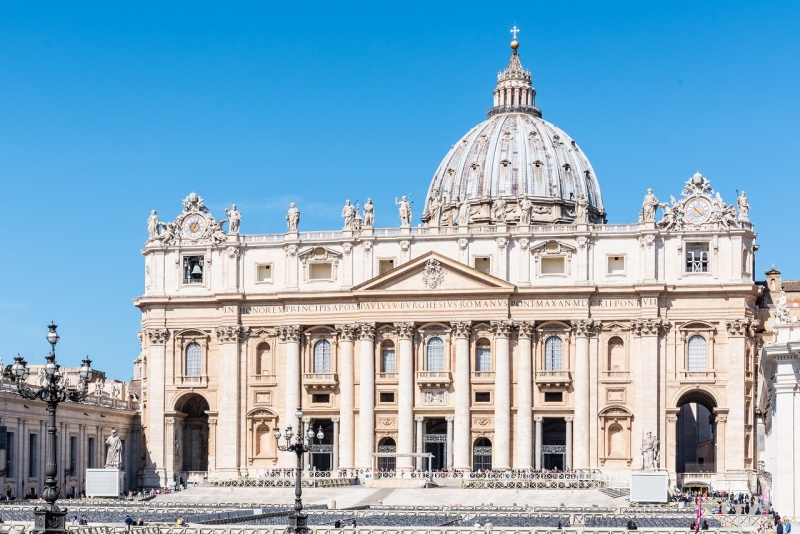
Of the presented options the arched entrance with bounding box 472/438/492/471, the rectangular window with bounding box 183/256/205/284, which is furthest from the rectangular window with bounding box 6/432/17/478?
the arched entrance with bounding box 472/438/492/471

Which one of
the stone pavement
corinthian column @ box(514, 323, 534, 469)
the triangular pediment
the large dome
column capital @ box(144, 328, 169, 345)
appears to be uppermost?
the large dome

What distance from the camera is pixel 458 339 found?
100125 millimetres

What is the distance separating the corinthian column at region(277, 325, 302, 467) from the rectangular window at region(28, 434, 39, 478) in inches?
715

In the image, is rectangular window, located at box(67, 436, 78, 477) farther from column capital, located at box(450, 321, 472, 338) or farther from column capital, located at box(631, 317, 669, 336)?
column capital, located at box(631, 317, 669, 336)

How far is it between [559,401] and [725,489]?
12.5m

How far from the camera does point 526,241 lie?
3957 inches

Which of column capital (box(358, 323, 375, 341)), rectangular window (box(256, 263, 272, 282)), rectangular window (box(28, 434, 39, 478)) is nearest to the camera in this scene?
rectangular window (box(28, 434, 39, 478))

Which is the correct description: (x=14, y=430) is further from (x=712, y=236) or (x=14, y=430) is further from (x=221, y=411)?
(x=712, y=236)

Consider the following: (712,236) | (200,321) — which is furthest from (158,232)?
(712,236)

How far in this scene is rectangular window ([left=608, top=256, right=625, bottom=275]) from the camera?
100 metres

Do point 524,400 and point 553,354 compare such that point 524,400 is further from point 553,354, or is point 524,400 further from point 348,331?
point 348,331

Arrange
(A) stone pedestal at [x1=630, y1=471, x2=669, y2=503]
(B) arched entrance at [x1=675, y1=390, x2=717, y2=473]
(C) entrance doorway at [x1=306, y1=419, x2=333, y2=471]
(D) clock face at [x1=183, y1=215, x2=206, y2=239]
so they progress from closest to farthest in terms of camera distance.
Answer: (A) stone pedestal at [x1=630, y1=471, x2=669, y2=503], (C) entrance doorway at [x1=306, y1=419, x2=333, y2=471], (D) clock face at [x1=183, y1=215, x2=206, y2=239], (B) arched entrance at [x1=675, y1=390, x2=717, y2=473]

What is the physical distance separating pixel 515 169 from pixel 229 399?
45.4 m

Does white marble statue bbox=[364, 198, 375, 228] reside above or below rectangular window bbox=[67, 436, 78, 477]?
above
